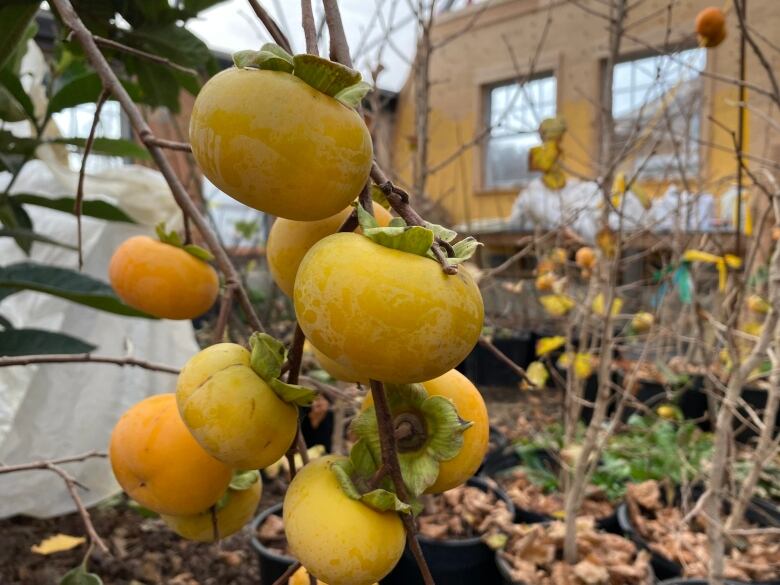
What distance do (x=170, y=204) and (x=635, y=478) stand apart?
1573 mm

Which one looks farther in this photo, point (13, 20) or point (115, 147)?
point (115, 147)

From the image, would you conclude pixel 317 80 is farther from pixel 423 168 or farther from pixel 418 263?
pixel 423 168

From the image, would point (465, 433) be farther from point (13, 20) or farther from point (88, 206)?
point (88, 206)

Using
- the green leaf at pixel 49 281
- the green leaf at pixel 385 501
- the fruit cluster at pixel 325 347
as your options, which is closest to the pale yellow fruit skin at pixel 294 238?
the fruit cluster at pixel 325 347

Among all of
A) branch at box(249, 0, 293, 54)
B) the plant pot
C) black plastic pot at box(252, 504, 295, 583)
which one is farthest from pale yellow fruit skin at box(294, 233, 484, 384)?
the plant pot

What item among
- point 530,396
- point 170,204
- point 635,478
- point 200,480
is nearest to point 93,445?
point 170,204

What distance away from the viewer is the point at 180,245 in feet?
1.69

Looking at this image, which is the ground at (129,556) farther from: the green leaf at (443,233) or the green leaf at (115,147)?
the green leaf at (443,233)

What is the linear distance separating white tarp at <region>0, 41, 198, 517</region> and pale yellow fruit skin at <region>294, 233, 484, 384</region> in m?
1.39

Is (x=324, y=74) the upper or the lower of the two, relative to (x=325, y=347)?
upper

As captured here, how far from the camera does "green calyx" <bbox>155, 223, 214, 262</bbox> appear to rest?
0.50m

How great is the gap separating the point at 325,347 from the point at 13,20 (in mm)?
599

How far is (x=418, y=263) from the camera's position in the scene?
0.22 m

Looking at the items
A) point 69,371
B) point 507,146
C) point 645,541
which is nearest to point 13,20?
point 69,371
